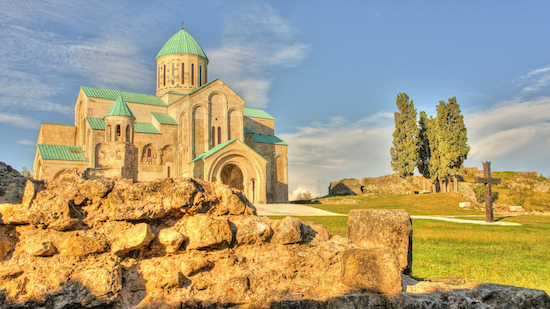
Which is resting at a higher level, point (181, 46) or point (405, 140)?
point (181, 46)

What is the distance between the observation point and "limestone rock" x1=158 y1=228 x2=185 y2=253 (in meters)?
3.28

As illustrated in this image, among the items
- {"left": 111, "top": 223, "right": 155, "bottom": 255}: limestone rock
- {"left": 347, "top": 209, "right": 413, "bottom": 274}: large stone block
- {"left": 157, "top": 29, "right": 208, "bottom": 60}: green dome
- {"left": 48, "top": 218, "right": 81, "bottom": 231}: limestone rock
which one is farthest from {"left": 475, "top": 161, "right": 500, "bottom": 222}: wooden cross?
{"left": 157, "top": 29, "right": 208, "bottom": 60}: green dome

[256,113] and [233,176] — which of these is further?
[256,113]

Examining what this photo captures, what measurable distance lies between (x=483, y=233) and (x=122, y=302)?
11241 mm

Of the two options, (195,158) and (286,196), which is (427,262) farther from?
(286,196)

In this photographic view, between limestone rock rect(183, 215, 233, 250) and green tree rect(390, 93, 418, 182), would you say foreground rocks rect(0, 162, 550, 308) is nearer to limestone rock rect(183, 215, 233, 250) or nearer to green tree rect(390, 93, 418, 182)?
limestone rock rect(183, 215, 233, 250)

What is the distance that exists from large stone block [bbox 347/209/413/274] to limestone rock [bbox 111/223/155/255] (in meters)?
2.30

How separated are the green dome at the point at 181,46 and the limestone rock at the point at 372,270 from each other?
96.2 feet

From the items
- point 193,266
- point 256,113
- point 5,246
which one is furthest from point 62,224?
point 256,113

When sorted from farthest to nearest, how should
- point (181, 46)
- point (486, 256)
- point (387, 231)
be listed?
point (181, 46) → point (486, 256) → point (387, 231)

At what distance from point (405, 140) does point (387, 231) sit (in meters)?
32.2

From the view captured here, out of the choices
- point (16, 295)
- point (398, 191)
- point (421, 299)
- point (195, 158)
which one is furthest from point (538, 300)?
point (398, 191)

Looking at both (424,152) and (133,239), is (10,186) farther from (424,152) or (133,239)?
(424,152)

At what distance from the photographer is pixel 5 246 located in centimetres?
305
